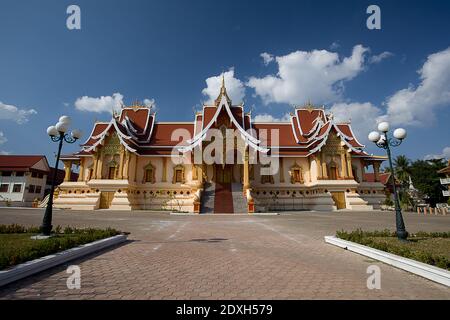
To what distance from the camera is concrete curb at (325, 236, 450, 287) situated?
3859mm

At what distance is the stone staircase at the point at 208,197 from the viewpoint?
67.7 ft

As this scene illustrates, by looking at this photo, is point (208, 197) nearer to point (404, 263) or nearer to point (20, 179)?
point (404, 263)

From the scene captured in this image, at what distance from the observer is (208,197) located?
2216cm

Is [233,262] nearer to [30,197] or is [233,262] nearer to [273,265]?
[273,265]

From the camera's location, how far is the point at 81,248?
5.57m

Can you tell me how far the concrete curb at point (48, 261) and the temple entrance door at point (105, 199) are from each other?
1908 centimetres

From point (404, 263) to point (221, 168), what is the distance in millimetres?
21507

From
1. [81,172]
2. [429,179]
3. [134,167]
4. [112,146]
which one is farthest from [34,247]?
[429,179]

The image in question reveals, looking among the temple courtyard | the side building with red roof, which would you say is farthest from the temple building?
the temple courtyard

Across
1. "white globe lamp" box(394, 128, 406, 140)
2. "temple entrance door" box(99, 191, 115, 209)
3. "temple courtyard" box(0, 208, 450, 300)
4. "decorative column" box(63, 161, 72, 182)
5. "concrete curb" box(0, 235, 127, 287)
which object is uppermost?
"decorative column" box(63, 161, 72, 182)

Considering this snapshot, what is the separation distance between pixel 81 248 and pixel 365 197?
27.9m

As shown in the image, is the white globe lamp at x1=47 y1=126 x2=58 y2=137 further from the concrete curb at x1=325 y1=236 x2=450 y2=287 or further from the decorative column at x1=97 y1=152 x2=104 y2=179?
the decorative column at x1=97 y1=152 x2=104 y2=179

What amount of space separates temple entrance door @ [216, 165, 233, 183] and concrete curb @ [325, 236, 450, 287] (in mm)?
19100
